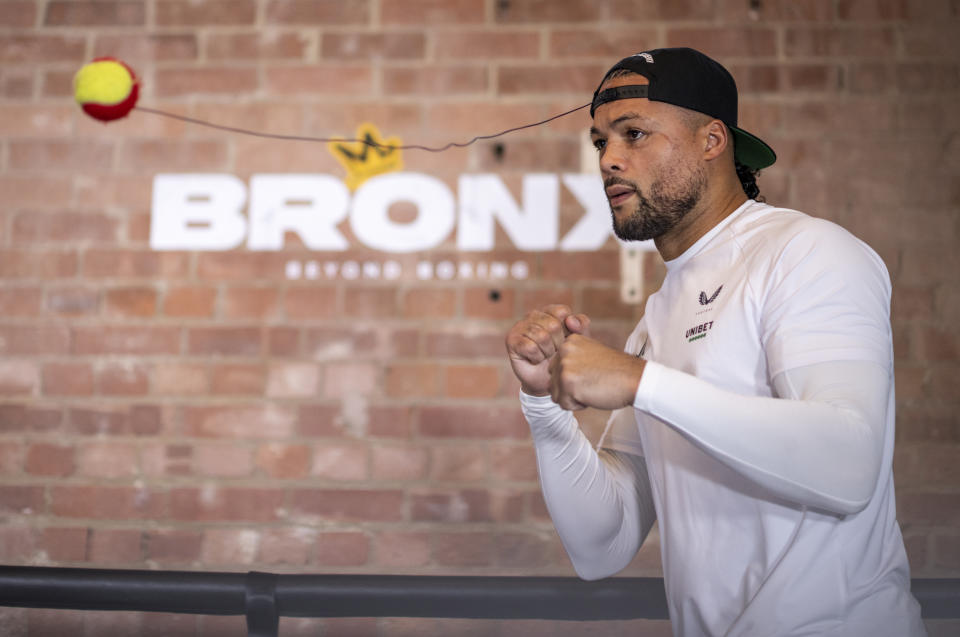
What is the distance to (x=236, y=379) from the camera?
2.35 meters

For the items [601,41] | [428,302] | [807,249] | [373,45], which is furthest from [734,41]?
[807,249]

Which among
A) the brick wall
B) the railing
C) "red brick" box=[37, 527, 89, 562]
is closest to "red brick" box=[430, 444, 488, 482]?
the brick wall

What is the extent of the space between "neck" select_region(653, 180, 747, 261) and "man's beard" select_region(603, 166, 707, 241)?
13 mm

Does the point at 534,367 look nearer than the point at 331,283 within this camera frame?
Yes

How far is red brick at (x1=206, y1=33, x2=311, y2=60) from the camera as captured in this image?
2445 millimetres

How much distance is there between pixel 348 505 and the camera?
229 cm

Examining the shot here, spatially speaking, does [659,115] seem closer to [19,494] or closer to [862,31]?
[862,31]

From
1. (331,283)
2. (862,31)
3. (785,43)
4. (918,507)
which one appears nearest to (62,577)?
(331,283)

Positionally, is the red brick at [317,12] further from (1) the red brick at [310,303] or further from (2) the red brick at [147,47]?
(1) the red brick at [310,303]

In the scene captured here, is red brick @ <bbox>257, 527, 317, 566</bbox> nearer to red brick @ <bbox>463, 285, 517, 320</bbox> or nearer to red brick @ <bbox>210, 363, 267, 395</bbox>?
red brick @ <bbox>210, 363, 267, 395</bbox>

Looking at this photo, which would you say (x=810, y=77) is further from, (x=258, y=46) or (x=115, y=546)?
(x=115, y=546)

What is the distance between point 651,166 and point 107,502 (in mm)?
1808

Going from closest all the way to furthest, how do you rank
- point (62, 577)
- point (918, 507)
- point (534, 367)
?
1. point (534, 367)
2. point (62, 577)
3. point (918, 507)

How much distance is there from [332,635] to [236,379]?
76 centimetres
